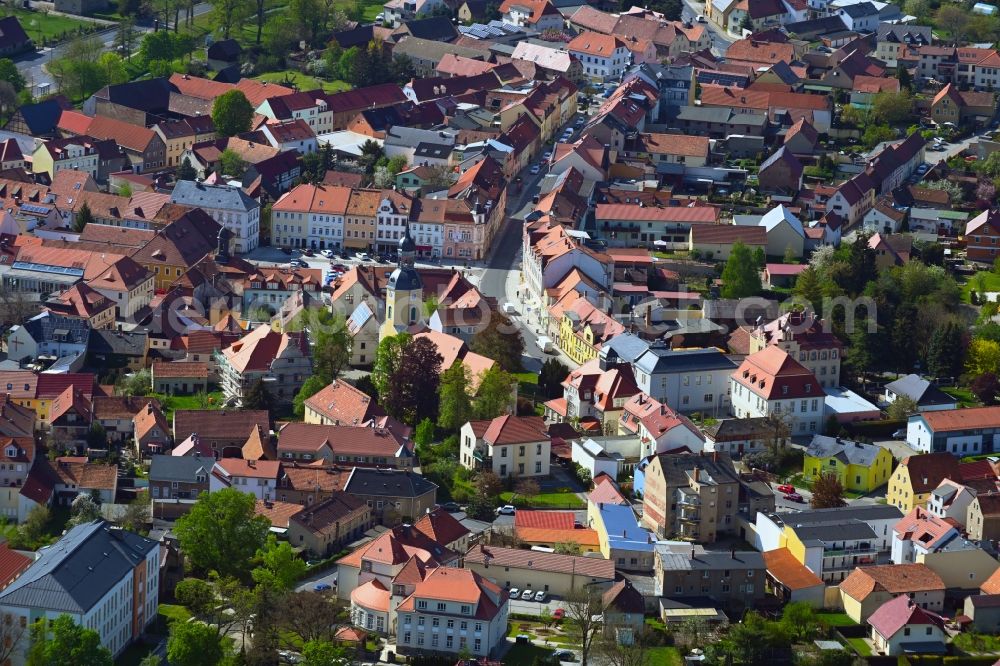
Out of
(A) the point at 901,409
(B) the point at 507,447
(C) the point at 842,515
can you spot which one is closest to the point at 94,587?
(B) the point at 507,447

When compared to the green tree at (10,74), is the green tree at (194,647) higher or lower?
higher

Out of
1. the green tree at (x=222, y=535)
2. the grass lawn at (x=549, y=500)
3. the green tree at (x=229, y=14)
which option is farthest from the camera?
the green tree at (x=229, y=14)

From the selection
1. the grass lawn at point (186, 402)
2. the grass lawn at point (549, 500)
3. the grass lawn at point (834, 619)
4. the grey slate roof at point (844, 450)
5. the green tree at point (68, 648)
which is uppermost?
the green tree at point (68, 648)

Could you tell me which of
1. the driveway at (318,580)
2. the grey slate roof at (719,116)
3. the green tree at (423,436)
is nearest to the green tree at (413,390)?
the green tree at (423,436)

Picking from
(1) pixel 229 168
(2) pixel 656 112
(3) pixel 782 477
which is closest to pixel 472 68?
(2) pixel 656 112

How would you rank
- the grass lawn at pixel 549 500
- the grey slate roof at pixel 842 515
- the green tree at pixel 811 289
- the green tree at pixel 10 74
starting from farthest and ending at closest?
the green tree at pixel 10 74 → the green tree at pixel 811 289 → the grass lawn at pixel 549 500 → the grey slate roof at pixel 842 515

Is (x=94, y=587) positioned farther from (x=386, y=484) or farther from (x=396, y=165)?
(x=396, y=165)

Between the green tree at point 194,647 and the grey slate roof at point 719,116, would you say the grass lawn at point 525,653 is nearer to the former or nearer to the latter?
the green tree at point 194,647

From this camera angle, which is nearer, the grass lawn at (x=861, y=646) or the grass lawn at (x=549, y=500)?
the grass lawn at (x=861, y=646)
